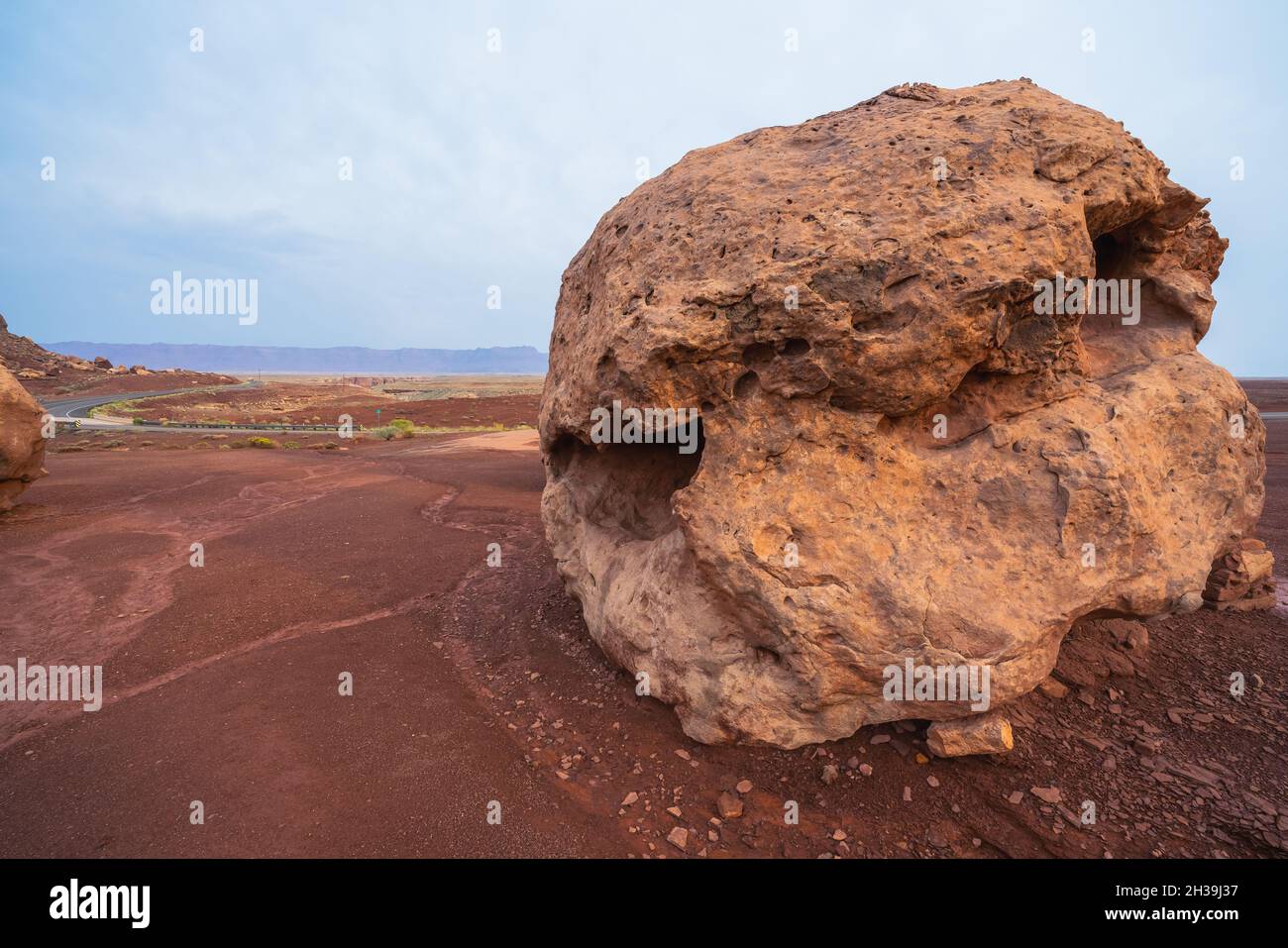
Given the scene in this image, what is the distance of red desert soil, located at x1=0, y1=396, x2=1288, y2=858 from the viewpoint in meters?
3.79

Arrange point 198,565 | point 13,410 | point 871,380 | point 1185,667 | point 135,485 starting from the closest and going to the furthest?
point 871,380 < point 1185,667 < point 198,565 < point 13,410 < point 135,485

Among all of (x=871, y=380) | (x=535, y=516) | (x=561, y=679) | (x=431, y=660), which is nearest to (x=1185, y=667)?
(x=871, y=380)

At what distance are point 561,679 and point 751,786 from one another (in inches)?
82.3

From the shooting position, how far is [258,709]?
5164 millimetres

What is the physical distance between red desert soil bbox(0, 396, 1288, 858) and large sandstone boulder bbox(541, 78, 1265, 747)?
1.86ft

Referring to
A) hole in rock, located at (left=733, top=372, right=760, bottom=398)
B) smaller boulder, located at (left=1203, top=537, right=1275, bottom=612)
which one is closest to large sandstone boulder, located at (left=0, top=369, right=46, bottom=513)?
hole in rock, located at (left=733, top=372, right=760, bottom=398)

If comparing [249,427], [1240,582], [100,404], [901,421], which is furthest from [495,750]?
[100,404]

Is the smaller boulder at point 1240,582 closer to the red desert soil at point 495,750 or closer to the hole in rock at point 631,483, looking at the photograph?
the red desert soil at point 495,750

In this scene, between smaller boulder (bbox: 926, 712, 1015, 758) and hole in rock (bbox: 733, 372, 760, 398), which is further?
hole in rock (bbox: 733, 372, 760, 398)

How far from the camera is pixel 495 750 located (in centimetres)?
464

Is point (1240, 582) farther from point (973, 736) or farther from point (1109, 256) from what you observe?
point (973, 736)

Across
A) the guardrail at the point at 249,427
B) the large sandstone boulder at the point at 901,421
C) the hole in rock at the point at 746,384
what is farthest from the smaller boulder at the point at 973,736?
the guardrail at the point at 249,427

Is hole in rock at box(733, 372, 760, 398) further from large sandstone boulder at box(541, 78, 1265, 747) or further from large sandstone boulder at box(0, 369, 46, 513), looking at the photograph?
large sandstone boulder at box(0, 369, 46, 513)

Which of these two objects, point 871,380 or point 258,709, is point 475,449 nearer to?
point 258,709
